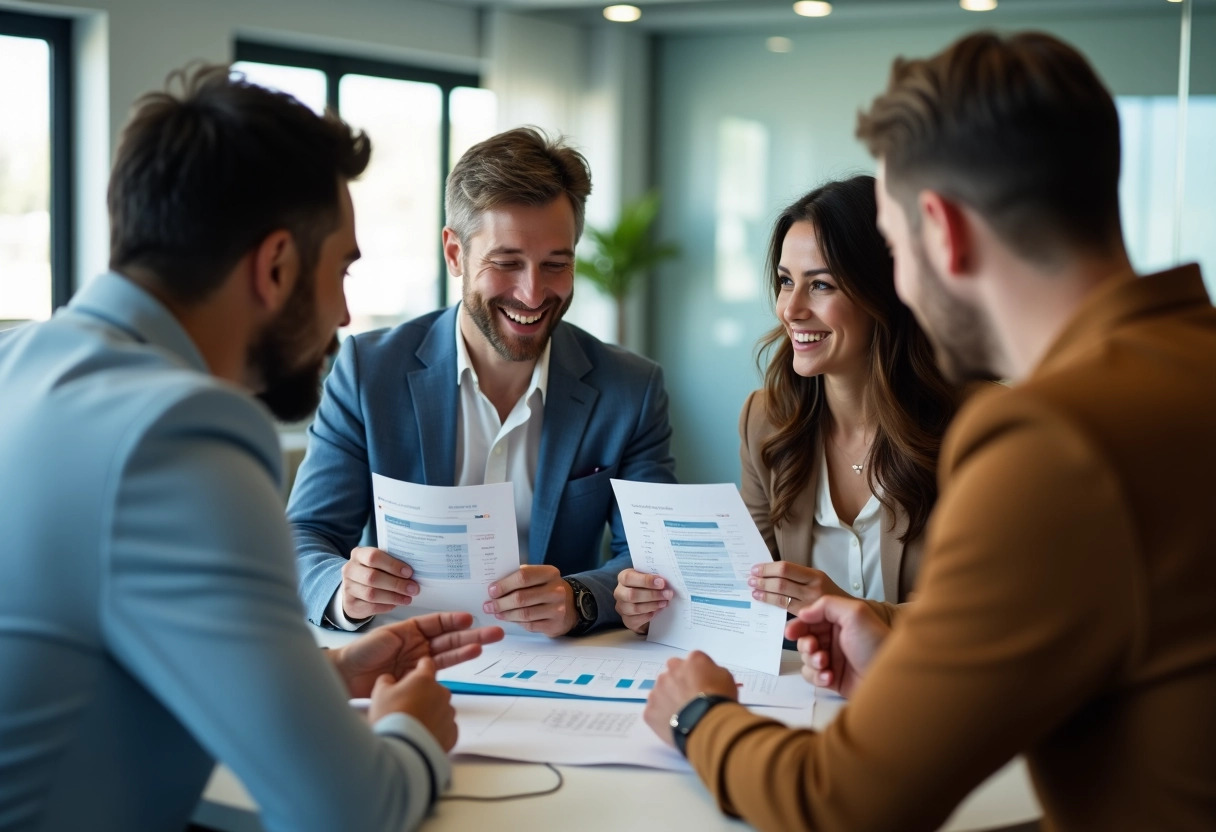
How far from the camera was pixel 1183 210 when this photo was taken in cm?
695

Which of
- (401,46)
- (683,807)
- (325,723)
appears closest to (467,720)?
(683,807)

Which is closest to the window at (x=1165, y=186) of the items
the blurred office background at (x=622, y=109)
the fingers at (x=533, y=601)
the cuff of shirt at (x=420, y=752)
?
the blurred office background at (x=622, y=109)

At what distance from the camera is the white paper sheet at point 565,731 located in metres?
1.65

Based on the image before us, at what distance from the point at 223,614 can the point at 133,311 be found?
0.42 metres

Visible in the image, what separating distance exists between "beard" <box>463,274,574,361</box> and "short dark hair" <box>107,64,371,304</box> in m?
1.29

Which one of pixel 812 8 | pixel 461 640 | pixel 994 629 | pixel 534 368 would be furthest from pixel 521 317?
pixel 812 8

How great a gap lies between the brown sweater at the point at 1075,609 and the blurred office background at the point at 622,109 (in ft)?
18.6

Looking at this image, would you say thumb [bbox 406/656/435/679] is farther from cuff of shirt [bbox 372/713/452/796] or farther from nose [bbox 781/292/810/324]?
nose [bbox 781/292/810/324]

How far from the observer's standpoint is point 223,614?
3.96 ft

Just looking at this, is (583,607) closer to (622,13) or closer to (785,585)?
(785,585)

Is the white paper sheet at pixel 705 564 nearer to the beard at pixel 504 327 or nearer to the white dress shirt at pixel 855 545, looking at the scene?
the white dress shirt at pixel 855 545

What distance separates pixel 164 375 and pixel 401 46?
6.63m

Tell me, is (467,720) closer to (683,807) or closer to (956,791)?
(683,807)

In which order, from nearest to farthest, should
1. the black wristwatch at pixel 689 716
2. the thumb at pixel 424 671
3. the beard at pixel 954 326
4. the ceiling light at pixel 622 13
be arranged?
the beard at pixel 954 326 → the black wristwatch at pixel 689 716 → the thumb at pixel 424 671 → the ceiling light at pixel 622 13
